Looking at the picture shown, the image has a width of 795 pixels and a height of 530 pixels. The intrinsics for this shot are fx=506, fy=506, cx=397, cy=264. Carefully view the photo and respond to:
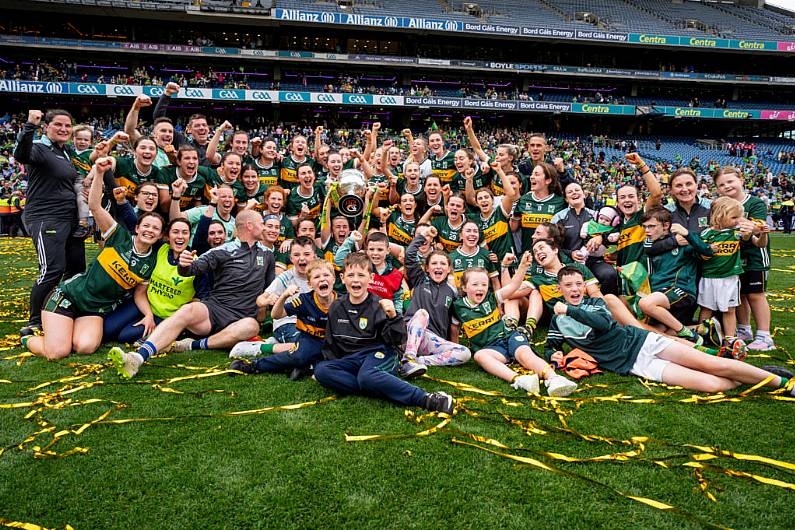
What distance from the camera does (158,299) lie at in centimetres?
559

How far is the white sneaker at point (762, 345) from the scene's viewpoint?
555 centimetres

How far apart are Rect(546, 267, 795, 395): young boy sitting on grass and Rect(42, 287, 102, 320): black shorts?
4.83 m

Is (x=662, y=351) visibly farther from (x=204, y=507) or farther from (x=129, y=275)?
(x=129, y=275)

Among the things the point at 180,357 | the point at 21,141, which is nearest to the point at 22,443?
the point at 180,357

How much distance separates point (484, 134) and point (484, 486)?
37956 mm

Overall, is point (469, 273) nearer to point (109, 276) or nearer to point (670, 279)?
point (670, 279)

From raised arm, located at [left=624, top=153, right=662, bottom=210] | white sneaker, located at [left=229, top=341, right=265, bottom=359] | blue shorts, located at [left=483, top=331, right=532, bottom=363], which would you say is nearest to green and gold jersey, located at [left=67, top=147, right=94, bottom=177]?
white sneaker, located at [left=229, top=341, right=265, bottom=359]

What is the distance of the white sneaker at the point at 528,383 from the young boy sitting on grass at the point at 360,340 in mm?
1034

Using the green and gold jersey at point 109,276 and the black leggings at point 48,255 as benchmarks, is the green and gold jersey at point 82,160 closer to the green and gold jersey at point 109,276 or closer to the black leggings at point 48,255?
the black leggings at point 48,255

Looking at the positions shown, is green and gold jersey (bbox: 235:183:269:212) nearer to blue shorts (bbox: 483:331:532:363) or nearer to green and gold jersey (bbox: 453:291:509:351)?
green and gold jersey (bbox: 453:291:509:351)

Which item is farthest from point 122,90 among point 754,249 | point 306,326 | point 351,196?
point 754,249

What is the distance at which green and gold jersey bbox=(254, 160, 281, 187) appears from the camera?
7879 mm

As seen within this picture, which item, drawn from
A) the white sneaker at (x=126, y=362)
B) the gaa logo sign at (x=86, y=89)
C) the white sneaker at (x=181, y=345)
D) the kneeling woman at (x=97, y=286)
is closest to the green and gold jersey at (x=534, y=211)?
the white sneaker at (x=181, y=345)

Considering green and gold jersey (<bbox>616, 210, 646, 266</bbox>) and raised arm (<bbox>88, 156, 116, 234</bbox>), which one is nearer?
raised arm (<bbox>88, 156, 116, 234</bbox>)
